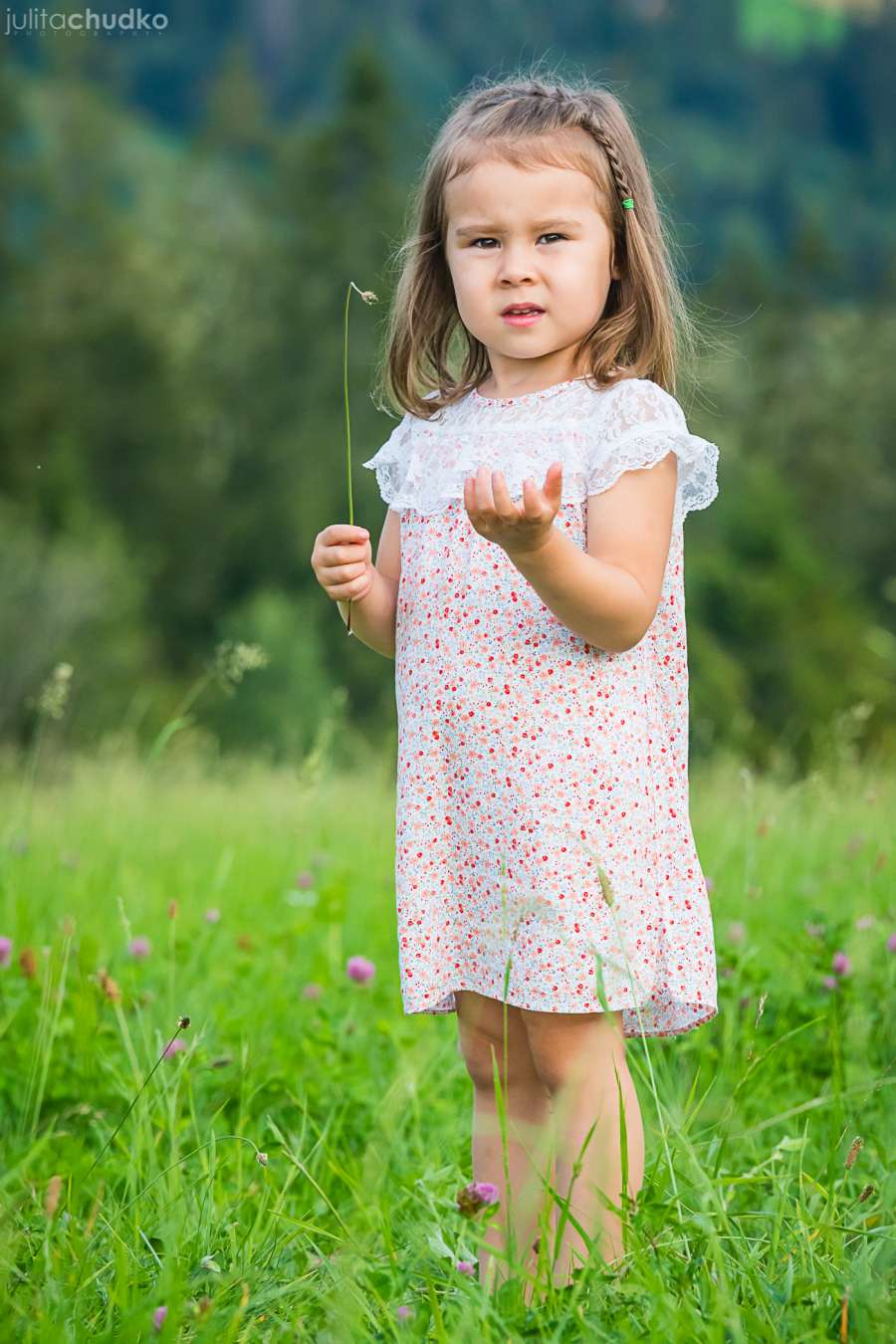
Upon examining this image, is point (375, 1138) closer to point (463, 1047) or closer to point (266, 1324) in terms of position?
point (463, 1047)

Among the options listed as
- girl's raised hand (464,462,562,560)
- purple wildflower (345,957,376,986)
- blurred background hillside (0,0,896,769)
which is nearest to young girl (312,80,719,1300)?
girl's raised hand (464,462,562,560)

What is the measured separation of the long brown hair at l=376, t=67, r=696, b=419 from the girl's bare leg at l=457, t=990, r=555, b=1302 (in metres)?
0.87

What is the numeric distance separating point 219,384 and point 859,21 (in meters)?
44.3

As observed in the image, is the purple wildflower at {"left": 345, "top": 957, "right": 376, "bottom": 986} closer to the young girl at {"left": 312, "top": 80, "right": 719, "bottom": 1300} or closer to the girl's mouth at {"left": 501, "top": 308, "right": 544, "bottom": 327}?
the young girl at {"left": 312, "top": 80, "right": 719, "bottom": 1300}

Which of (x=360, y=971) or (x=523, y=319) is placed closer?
(x=523, y=319)

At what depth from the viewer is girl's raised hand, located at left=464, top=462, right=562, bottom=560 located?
1.71 metres

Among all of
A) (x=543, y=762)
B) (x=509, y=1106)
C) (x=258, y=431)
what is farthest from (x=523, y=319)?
(x=258, y=431)

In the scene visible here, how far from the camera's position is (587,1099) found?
6.60ft

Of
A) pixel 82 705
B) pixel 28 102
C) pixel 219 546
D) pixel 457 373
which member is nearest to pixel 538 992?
pixel 457 373

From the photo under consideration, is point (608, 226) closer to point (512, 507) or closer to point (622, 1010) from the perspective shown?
point (512, 507)

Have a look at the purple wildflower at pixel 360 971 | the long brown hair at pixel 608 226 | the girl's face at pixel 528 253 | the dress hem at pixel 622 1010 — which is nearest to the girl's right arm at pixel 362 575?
the long brown hair at pixel 608 226

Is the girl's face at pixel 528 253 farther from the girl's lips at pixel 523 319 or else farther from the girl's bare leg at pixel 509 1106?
the girl's bare leg at pixel 509 1106

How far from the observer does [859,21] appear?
61.0 meters

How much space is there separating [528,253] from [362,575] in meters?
0.48
